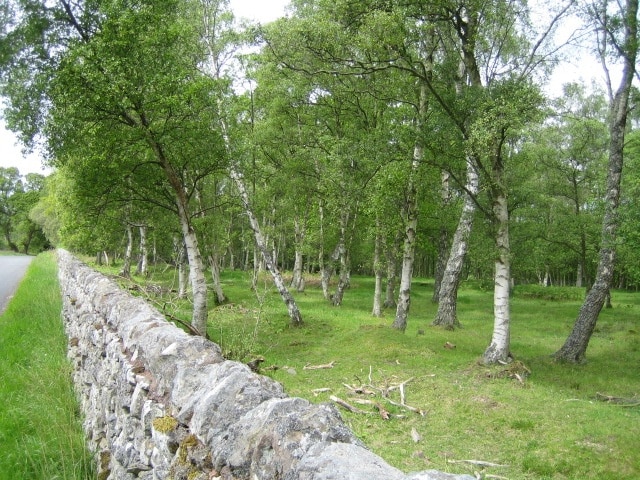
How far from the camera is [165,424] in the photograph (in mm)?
3322

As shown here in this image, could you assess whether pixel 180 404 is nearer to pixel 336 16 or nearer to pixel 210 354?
pixel 210 354

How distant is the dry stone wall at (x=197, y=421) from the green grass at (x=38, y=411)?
28cm

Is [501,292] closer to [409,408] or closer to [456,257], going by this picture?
[409,408]

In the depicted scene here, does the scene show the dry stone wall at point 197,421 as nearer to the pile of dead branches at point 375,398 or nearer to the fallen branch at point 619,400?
the pile of dead branches at point 375,398

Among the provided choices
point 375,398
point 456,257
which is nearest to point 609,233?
point 456,257

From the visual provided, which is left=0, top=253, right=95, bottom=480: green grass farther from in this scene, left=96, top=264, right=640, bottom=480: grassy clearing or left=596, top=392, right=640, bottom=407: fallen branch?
left=596, top=392, right=640, bottom=407: fallen branch

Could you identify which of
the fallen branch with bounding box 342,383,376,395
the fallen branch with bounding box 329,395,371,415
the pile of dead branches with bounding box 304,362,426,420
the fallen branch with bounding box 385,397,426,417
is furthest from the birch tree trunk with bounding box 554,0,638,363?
the fallen branch with bounding box 329,395,371,415

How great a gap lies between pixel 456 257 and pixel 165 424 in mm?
15479

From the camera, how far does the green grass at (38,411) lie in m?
5.19

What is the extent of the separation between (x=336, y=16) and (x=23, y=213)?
83150 mm

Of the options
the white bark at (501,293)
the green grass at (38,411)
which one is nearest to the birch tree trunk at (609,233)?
the white bark at (501,293)

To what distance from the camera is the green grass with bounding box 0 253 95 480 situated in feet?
A: 17.0

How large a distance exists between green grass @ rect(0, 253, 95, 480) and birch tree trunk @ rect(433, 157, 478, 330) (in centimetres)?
1274

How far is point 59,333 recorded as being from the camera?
36.5ft
